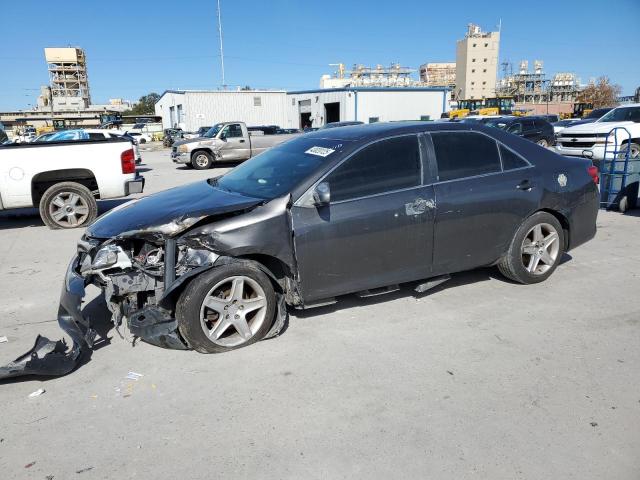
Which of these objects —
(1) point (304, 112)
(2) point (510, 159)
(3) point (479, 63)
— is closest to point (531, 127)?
(2) point (510, 159)

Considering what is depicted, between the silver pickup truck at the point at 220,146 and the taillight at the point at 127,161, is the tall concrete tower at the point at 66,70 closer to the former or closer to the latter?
the silver pickup truck at the point at 220,146

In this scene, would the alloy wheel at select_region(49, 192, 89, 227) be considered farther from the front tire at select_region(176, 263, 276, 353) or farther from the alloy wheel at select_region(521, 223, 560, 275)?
the alloy wheel at select_region(521, 223, 560, 275)

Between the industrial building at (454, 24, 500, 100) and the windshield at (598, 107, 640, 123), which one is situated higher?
the industrial building at (454, 24, 500, 100)

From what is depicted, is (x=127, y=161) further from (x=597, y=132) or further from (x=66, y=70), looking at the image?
(x=66, y=70)

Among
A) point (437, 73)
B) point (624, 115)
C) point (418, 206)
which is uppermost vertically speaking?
point (437, 73)

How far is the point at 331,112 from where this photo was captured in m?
41.2

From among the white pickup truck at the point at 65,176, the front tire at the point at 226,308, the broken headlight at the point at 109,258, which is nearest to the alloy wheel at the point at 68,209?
the white pickup truck at the point at 65,176

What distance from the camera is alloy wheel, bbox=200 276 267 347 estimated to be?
3.67 metres

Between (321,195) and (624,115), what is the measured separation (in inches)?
568

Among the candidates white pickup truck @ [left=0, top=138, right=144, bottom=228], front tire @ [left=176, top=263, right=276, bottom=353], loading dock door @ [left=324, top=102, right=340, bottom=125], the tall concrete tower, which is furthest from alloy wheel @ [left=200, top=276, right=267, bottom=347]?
the tall concrete tower

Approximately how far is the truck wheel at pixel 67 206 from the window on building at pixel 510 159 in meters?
6.89

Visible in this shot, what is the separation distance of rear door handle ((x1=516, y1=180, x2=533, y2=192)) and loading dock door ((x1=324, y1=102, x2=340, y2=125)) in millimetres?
36462

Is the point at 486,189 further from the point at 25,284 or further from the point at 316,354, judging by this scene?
the point at 25,284

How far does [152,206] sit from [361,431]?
2.61 meters
